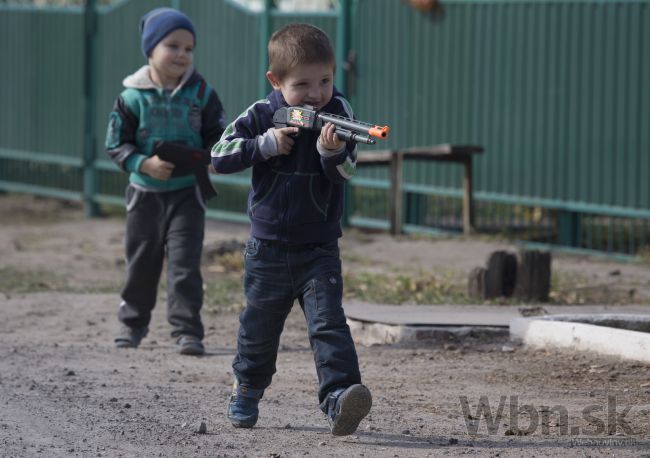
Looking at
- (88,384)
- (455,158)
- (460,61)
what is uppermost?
(460,61)

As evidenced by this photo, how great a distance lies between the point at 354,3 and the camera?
38.4ft

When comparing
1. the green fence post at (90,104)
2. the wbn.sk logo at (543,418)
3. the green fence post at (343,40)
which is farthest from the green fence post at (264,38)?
the wbn.sk logo at (543,418)

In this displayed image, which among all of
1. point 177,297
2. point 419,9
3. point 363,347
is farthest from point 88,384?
point 419,9

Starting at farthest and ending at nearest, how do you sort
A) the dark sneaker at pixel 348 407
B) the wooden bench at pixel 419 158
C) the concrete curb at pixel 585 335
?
the wooden bench at pixel 419 158 < the concrete curb at pixel 585 335 < the dark sneaker at pixel 348 407

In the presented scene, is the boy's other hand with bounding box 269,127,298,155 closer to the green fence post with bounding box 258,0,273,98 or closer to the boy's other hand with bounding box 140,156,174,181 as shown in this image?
the boy's other hand with bounding box 140,156,174,181

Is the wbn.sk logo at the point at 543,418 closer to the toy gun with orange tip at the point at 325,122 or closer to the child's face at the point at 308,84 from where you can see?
the toy gun with orange tip at the point at 325,122

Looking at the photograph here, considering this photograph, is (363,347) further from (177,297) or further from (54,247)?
(54,247)

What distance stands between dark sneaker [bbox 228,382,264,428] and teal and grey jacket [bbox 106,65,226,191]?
1941mm

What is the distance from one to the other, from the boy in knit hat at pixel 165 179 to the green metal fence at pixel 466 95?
14.4ft

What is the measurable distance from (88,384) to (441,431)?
176 cm

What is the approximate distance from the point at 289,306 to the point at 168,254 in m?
1.86

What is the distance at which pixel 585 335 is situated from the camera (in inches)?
233

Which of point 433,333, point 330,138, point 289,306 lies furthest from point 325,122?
point 433,333

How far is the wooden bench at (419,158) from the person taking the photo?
1041 centimetres
